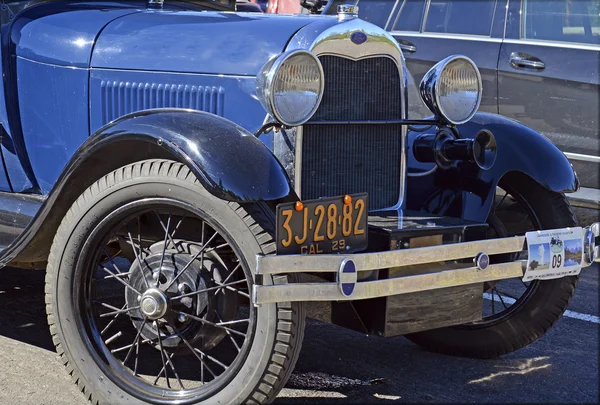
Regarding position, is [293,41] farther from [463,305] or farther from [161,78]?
[463,305]

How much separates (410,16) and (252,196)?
13.2ft

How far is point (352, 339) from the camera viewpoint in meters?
4.00

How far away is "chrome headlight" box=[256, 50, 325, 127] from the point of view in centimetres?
294

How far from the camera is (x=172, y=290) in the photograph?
299 cm

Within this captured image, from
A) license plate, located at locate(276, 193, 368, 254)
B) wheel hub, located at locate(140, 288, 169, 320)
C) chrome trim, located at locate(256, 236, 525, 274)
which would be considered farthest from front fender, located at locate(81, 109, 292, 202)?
wheel hub, located at locate(140, 288, 169, 320)

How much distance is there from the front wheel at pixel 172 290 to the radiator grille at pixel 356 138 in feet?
1.59

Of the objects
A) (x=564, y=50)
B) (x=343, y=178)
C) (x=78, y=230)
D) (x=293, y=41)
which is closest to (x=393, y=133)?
(x=343, y=178)

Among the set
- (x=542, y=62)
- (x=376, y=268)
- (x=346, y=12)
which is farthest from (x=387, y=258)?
(x=542, y=62)

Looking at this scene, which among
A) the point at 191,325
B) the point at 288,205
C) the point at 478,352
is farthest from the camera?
the point at 478,352

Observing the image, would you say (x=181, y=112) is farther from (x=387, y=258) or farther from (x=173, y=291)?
(x=387, y=258)

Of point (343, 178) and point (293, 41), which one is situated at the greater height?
point (293, 41)

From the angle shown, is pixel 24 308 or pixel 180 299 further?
pixel 24 308

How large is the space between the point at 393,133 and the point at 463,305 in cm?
77

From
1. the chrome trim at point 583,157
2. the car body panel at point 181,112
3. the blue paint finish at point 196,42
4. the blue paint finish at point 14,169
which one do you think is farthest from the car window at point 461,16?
the blue paint finish at point 14,169
